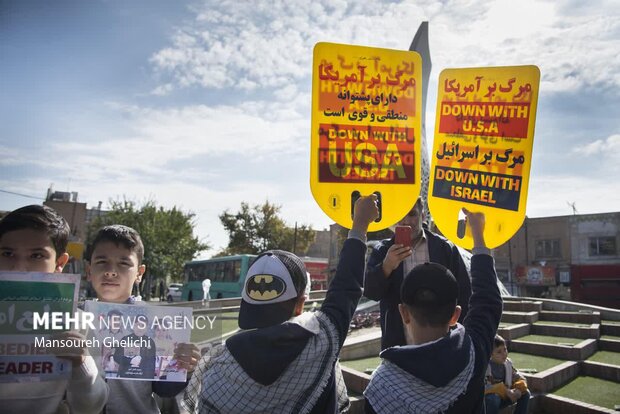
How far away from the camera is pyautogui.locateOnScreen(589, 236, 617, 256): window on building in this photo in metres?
29.3

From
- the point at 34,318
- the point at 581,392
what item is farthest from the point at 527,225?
the point at 34,318

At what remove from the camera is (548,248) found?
112 ft

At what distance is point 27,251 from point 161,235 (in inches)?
1235

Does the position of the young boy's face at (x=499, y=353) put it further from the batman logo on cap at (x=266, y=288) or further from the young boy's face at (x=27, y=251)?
the young boy's face at (x=27, y=251)

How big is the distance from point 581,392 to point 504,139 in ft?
16.1

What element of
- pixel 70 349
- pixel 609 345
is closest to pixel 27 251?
pixel 70 349

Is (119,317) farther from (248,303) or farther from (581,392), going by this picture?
(581,392)

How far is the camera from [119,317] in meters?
1.87

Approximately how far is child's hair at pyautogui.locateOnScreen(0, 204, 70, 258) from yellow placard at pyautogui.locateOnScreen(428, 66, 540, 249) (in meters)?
2.17

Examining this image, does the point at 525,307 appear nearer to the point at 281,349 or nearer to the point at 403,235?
the point at 403,235

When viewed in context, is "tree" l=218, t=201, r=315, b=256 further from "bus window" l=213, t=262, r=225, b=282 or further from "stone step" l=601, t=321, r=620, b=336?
"stone step" l=601, t=321, r=620, b=336

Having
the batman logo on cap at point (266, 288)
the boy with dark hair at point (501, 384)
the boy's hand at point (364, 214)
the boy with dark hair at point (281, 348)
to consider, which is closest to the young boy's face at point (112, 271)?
the boy with dark hair at point (281, 348)

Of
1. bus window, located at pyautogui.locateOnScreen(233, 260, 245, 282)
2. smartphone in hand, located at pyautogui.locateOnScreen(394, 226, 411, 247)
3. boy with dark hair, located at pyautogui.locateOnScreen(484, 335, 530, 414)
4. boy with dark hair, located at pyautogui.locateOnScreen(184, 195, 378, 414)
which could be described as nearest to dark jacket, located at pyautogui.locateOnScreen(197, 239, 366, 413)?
boy with dark hair, located at pyautogui.locateOnScreen(184, 195, 378, 414)

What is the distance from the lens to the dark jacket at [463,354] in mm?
1662
